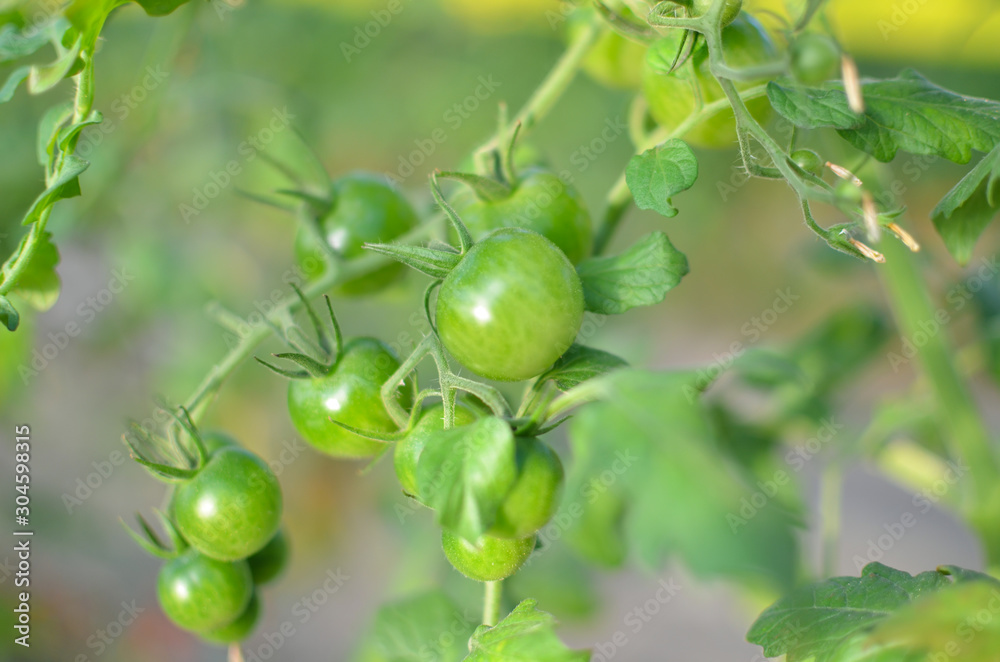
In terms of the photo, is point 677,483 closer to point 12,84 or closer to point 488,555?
point 488,555

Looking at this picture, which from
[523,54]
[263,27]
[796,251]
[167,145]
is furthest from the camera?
[523,54]

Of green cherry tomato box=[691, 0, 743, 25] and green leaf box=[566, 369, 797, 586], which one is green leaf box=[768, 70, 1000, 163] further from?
green leaf box=[566, 369, 797, 586]

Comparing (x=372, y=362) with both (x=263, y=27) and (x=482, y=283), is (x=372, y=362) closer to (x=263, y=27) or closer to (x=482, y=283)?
(x=482, y=283)

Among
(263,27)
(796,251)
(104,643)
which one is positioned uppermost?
(263,27)

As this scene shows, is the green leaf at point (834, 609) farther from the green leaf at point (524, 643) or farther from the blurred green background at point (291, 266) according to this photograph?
the blurred green background at point (291, 266)

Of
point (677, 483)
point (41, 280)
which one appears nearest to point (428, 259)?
point (677, 483)

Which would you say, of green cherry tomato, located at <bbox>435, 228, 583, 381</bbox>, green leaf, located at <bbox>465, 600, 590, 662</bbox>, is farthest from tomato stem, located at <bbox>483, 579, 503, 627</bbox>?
green cherry tomato, located at <bbox>435, 228, 583, 381</bbox>

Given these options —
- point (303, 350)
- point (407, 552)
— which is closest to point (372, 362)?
→ point (303, 350)

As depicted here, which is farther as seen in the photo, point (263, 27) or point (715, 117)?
point (263, 27)
